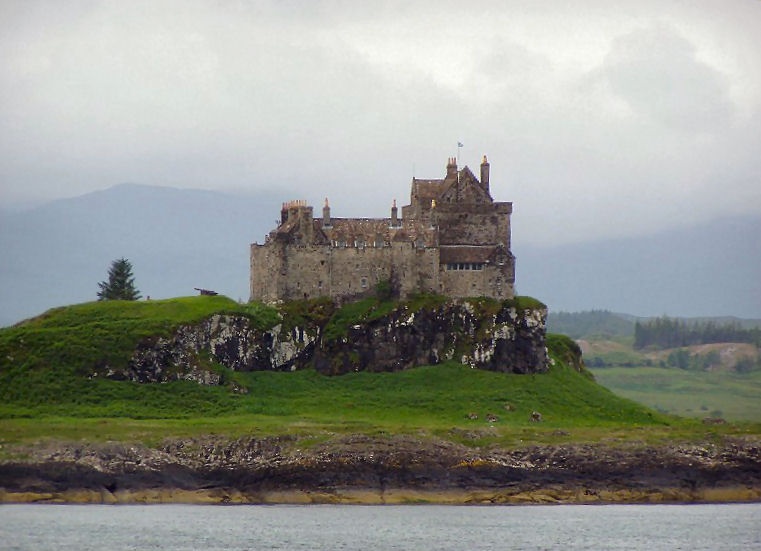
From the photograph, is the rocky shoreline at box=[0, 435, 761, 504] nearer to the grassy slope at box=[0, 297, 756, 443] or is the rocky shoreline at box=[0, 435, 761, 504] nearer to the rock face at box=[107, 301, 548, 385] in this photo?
the grassy slope at box=[0, 297, 756, 443]

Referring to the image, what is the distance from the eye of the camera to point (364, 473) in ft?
391

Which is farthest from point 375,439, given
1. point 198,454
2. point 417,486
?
point 198,454

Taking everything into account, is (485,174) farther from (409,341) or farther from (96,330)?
(96,330)

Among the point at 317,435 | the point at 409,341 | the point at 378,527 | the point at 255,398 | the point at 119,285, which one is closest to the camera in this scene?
the point at 378,527

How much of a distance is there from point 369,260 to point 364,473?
30960 millimetres

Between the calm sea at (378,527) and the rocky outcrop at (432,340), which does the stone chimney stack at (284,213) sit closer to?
the rocky outcrop at (432,340)

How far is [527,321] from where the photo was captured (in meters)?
146

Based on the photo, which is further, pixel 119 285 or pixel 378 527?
pixel 119 285

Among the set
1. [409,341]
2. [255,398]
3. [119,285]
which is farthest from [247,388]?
[119,285]

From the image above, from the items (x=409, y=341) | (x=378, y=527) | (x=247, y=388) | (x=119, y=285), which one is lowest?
(x=378, y=527)

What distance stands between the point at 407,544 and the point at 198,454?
25785mm

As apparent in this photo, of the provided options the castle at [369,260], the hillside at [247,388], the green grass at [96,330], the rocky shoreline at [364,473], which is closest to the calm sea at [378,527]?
the rocky shoreline at [364,473]

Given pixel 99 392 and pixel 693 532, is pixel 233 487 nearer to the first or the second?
pixel 99 392

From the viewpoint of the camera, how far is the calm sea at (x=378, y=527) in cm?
9681
